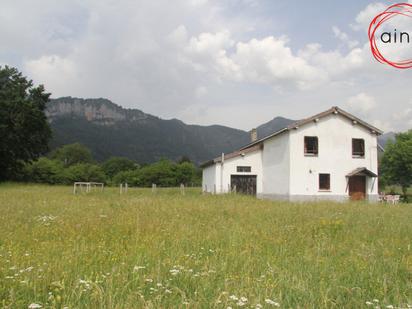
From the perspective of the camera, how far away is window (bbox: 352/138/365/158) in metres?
28.3

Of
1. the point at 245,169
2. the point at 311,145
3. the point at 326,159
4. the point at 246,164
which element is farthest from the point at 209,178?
the point at 326,159

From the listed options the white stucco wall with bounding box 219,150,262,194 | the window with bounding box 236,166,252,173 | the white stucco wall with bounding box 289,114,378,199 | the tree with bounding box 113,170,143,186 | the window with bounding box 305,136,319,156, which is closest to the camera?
the white stucco wall with bounding box 289,114,378,199

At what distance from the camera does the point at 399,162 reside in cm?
5478

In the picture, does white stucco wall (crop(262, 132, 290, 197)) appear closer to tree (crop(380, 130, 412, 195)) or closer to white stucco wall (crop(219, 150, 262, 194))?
white stucco wall (crop(219, 150, 262, 194))

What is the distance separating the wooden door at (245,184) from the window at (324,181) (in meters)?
6.33

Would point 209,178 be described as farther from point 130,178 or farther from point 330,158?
point 130,178

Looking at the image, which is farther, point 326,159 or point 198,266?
point 326,159

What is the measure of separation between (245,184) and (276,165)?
400 centimetres

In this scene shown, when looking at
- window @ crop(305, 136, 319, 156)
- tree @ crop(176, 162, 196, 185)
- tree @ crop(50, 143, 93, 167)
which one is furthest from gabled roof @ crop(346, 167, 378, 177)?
tree @ crop(50, 143, 93, 167)

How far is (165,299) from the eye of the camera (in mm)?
3680

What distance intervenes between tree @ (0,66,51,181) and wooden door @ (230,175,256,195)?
29.5 metres

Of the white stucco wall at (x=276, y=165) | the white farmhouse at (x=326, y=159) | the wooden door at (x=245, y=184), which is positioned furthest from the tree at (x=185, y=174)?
the white farmhouse at (x=326, y=159)

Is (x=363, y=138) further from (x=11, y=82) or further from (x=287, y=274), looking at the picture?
(x=11, y=82)

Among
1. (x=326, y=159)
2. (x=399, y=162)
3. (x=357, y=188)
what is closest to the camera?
(x=326, y=159)
